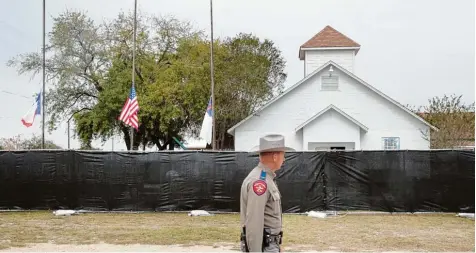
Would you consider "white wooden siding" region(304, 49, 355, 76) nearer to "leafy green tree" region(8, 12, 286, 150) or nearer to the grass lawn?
"leafy green tree" region(8, 12, 286, 150)

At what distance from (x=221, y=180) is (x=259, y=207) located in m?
10.1

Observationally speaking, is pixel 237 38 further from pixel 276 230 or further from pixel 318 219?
pixel 276 230

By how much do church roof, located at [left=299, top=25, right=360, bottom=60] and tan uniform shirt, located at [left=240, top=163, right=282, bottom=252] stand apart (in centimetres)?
2624

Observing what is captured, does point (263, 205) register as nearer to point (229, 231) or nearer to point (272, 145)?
point (272, 145)

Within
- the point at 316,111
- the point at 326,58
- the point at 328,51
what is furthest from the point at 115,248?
the point at 328,51

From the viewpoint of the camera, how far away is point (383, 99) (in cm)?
2566

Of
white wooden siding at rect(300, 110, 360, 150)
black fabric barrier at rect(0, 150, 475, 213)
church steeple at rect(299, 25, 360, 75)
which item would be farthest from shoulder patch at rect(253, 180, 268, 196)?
church steeple at rect(299, 25, 360, 75)

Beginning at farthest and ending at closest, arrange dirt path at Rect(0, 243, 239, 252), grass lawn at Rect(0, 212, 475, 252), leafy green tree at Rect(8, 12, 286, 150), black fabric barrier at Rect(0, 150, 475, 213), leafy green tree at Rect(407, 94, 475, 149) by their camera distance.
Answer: leafy green tree at Rect(8, 12, 286, 150)
leafy green tree at Rect(407, 94, 475, 149)
black fabric barrier at Rect(0, 150, 475, 213)
grass lawn at Rect(0, 212, 475, 252)
dirt path at Rect(0, 243, 239, 252)

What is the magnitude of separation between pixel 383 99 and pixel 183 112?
14.0 meters

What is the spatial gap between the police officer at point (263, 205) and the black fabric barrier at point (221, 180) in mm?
9690

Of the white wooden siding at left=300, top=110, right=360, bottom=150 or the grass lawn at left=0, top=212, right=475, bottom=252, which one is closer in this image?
the grass lawn at left=0, top=212, right=475, bottom=252

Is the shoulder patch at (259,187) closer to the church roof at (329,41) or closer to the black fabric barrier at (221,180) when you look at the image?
the black fabric barrier at (221,180)

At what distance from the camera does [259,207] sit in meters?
3.92

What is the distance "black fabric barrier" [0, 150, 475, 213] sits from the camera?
44.6 feet
